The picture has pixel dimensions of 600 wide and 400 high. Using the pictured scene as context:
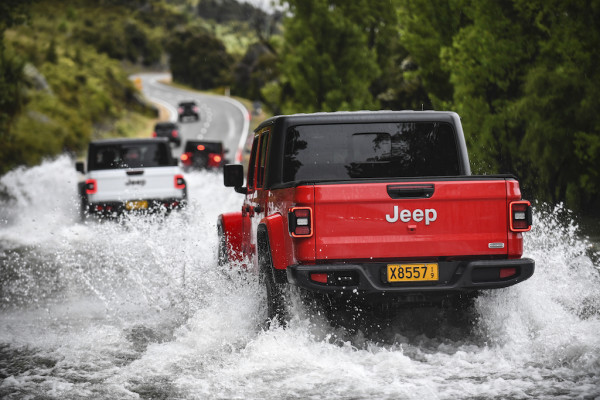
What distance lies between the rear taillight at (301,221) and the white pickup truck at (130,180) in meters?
9.64

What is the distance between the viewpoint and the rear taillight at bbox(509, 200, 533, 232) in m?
6.48

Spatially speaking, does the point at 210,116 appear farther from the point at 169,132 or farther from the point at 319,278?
the point at 319,278

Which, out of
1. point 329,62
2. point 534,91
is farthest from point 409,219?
point 329,62

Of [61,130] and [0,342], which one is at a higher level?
[0,342]

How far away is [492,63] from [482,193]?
12.1 meters

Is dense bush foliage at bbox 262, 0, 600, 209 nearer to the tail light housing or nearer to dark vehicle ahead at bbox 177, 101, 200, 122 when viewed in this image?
the tail light housing

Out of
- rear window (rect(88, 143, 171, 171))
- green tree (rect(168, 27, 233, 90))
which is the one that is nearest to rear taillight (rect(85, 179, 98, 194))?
rear window (rect(88, 143, 171, 171))

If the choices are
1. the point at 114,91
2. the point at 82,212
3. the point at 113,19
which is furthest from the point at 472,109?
the point at 113,19

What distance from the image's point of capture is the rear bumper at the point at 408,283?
6273 mm

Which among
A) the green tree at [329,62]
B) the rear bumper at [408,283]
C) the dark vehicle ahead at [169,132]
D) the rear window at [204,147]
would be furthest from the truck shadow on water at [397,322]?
the dark vehicle ahead at [169,132]

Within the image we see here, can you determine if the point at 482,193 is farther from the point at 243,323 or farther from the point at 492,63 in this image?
the point at 492,63

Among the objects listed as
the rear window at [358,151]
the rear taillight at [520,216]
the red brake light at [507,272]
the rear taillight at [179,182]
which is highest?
the rear window at [358,151]

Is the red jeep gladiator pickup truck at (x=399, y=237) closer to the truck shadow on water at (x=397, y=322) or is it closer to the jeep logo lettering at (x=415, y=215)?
the jeep logo lettering at (x=415, y=215)

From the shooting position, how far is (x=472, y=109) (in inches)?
725
